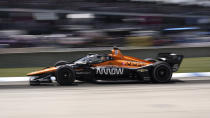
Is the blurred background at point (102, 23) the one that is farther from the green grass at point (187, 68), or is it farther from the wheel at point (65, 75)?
the wheel at point (65, 75)

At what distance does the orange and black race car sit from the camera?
8.78 meters

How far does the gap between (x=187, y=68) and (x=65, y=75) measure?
6.38 meters

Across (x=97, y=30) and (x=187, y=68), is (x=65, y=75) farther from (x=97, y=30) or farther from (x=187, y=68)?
(x=97, y=30)

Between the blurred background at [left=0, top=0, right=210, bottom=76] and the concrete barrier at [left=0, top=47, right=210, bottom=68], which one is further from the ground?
the blurred background at [left=0, top=0, right=210, bottom=76]

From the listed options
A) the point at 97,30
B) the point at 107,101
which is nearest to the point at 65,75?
the point at 107,101

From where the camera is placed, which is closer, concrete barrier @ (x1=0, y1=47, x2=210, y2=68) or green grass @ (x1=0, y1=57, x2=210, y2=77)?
green grass @ (x1=0, y1=57, x2=210, y2=77)

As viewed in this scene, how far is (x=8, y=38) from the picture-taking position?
1714 cm

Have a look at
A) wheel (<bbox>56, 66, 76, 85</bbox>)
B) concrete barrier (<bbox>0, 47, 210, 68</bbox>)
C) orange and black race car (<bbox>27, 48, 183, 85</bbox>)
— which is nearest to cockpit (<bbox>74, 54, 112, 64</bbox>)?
orange and black race car (<bbox>27, 48, 183, 85</bbox>)

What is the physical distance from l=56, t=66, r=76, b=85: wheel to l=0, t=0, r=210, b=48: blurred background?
818 cm

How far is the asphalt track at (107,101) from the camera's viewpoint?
5.38 meters

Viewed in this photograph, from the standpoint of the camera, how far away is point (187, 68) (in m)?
13.3

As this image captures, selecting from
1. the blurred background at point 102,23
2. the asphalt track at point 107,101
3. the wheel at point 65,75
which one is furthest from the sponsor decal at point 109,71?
the blurred background at point 102,23

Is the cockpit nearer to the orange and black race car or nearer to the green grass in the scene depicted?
the orange and black race car

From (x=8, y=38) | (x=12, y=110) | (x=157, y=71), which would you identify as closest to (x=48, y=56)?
(x=8, y=38)
